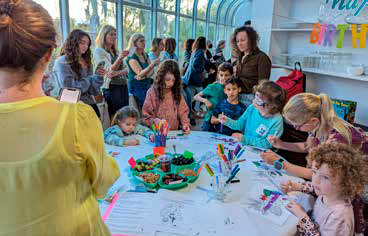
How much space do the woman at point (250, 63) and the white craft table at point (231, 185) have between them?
0.80 meters

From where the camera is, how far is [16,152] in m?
0.58

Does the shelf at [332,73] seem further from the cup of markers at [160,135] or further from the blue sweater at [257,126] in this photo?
the cup of markers at [160,135]

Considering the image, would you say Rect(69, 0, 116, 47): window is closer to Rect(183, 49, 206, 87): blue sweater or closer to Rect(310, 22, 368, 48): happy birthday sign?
Rect(183, 49, 206, 87): blue sweater

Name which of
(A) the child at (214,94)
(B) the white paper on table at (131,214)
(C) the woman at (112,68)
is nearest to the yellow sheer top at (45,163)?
(B) the white paper on table at (131,214)

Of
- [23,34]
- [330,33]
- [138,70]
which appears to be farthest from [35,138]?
[330,33]

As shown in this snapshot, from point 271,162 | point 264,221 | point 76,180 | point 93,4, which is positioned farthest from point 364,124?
point 93,4

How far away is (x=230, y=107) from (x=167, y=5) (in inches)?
162

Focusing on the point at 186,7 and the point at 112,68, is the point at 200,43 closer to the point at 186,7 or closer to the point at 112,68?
the point at 112,68

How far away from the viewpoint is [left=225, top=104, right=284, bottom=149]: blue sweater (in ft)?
6.29

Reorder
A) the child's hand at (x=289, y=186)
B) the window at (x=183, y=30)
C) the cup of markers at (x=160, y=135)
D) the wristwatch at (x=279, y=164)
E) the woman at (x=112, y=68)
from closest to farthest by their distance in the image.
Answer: the child's hand at (x=289, y=186), the wristwatch at (x=279, y=164), the cup of markers at (x=160, y=135), the woman at (x=112, y=68), the window at (x=183, y=30)

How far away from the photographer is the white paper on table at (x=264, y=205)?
3.56 feet

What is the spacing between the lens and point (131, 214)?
A: 1.07m

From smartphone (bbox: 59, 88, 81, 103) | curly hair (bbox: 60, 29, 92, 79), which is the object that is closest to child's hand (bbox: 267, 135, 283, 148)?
smartphone (bbox: 59, 88, 81, 103)

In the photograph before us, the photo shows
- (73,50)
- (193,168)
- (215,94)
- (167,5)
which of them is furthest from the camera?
(167,5)
